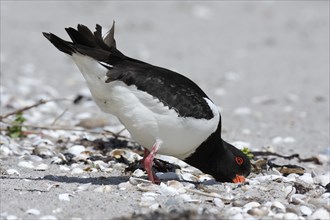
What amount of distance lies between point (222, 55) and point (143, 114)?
27.6 feet

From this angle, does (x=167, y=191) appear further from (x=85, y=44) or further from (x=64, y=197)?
(x=85, y=44)

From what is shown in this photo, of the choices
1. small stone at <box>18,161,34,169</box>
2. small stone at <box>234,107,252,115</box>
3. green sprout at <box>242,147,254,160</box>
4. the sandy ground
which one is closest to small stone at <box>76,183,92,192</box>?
the sandy ground

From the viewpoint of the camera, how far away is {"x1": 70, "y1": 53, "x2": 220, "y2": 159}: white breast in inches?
204

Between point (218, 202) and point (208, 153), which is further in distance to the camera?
point (208, 153)

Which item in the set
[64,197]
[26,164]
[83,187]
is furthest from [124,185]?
[26,164]

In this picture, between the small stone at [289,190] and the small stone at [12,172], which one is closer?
the small stone at [289,190]

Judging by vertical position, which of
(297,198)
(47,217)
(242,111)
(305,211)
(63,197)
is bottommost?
(47,217)

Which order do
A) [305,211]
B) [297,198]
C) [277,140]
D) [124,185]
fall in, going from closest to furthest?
[305,211], [297,198], [124,185], [277,140]

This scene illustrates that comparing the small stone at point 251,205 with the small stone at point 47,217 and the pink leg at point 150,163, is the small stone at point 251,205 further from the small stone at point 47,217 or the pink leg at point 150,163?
the small stone at point 47,217

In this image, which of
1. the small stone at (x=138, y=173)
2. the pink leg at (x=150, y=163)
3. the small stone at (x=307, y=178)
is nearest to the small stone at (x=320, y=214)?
the small stone at (x=307, y=178)

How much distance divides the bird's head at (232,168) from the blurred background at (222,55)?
5.35ft

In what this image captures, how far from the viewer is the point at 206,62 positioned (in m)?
12.9

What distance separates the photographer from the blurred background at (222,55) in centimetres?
901

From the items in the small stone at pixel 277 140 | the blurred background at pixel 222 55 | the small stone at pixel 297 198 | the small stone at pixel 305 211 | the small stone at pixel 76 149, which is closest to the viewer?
the small stone at pixel 305 211
